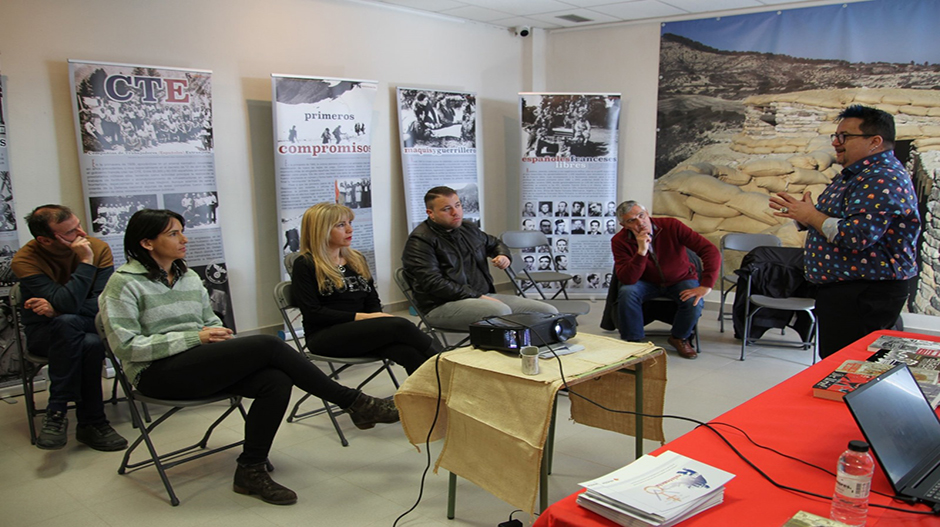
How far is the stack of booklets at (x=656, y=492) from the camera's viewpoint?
1281 mm

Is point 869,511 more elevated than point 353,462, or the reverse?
point 869,511

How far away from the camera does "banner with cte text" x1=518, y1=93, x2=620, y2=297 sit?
683cm

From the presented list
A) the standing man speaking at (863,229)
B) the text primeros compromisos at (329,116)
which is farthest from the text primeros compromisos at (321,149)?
the standing man speaking at (863,229)

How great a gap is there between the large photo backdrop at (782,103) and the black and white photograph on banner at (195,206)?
14.4ft

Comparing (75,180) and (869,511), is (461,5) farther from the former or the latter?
(869,511)

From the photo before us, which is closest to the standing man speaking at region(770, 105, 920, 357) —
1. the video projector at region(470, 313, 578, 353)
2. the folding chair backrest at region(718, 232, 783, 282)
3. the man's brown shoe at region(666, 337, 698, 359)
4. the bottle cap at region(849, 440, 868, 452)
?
the video projector at region(470, 313, 578, 353)

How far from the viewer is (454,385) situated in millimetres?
2309

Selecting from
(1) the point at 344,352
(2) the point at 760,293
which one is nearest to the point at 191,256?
(1) the point at 344,352

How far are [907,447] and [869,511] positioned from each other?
290 millimetres

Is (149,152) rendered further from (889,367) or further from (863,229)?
(889,367)

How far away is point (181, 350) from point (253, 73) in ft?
10.6

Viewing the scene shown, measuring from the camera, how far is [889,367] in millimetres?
2131

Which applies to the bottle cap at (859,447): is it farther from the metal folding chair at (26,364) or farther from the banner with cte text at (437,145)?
the banner with cte text at (437,145)

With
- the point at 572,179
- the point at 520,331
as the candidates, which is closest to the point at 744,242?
the point at 572,179
